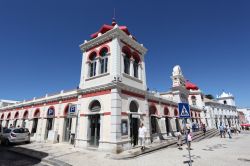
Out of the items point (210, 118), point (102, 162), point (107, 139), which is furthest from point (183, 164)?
point (210, 118)

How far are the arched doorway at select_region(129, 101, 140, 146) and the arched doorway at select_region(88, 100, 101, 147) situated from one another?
108 inches

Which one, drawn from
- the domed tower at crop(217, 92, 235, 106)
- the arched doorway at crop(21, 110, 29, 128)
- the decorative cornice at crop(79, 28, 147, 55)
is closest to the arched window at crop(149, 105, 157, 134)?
the decorative cornice at crop(79, 28, 147, 55)

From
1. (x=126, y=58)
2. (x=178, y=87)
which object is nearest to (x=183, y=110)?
(x=126, y=58)

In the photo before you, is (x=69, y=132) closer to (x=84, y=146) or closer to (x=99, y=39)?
(x=84, y=146)

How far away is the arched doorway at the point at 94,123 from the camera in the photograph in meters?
11.9

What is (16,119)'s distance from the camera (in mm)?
24047

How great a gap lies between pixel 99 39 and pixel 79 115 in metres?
7.25

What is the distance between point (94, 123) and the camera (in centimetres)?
1236

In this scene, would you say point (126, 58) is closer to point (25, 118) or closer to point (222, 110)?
point (25, 118)

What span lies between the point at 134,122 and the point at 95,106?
3.74 metres

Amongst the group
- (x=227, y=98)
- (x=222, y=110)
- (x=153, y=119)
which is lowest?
(x=153, y=119)

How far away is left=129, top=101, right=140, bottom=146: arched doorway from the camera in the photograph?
12.3 metres

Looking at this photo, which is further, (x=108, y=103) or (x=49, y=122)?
(x=49, y=122)

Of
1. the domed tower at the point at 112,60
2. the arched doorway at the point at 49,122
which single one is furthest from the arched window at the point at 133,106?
the arched doorway at the point at 49,122
